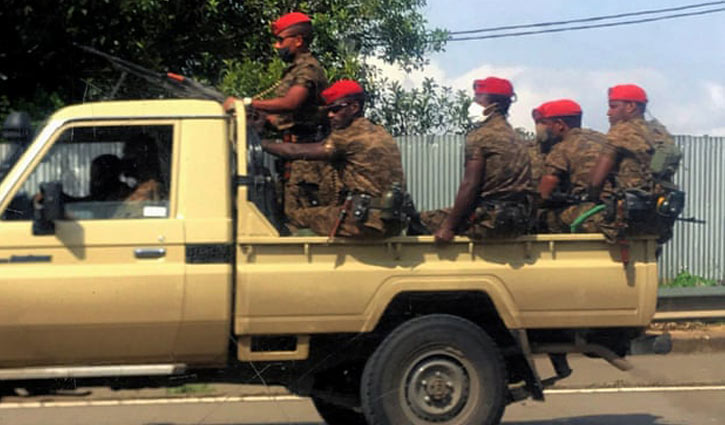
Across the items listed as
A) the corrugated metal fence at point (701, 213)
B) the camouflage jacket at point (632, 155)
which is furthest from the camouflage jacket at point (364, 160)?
the corrugated metal fence at point (701, 213)

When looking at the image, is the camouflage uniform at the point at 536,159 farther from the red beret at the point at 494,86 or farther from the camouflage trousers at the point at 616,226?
the red beret at the point at 494,86

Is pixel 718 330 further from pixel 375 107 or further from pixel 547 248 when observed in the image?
pixel 547 248

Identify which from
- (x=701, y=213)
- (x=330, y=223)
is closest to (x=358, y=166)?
(x=330, y=223)

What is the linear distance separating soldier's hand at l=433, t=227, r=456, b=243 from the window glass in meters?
1.53

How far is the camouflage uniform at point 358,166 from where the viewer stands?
229 inches

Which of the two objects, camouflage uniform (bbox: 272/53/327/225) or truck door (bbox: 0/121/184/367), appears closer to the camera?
truck door (bbox: 0/121/184/367)

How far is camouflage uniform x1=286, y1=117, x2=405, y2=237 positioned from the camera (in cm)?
582

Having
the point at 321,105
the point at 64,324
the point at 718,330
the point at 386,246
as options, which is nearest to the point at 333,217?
the point at 386,246

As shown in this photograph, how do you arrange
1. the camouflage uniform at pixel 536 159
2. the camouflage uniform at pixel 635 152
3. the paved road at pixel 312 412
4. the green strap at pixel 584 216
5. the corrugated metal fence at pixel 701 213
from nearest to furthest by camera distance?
the green strap at pixel 584 216 → the camouflage uniform at pixel 635 152 → the camouflage uniform at pixel 536 159 → the paved road at pixel 312 412 → the corrugated metal fence at pixel 701 213

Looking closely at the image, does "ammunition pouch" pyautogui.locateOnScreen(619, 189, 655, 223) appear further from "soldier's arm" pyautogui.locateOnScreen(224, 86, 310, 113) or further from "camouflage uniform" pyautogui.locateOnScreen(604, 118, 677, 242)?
"soldier's arm" pyautogui.locateOnScreen(224, 86, 310, 113)

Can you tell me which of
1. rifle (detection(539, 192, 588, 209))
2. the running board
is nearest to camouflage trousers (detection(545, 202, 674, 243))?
rifle (detection(539, 192, 588, 209))

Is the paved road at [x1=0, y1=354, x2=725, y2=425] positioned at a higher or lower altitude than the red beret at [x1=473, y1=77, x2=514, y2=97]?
lower

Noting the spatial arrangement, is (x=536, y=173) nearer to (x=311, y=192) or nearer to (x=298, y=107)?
(x=311, y=192)

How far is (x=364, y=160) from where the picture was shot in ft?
19.2
